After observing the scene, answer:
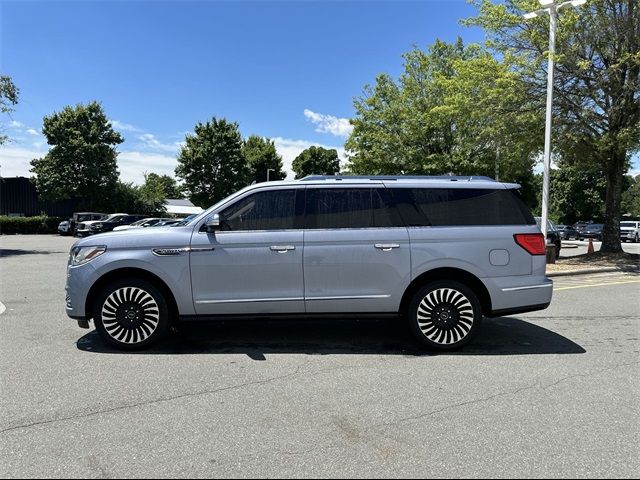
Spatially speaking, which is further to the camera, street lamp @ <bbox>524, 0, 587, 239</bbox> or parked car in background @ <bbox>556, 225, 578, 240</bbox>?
parked car in background @ <bbox>556, 225, 578, 240</bbox>

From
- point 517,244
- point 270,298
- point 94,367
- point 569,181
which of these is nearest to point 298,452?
point 270,298

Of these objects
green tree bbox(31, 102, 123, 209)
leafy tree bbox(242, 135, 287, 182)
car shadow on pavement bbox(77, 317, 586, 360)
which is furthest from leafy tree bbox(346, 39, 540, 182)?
leafy tree bbox(242, 135, 287, 182)

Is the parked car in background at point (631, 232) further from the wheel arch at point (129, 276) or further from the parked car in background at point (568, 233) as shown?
the wheel arch at point (129, 276)

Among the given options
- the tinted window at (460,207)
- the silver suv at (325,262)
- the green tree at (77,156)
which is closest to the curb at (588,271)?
the tinted window at (460,207)

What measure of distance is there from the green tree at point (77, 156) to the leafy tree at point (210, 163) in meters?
6.13

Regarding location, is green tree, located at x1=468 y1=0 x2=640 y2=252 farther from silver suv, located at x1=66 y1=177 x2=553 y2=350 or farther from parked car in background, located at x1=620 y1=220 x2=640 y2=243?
parked car in background, located at x1=620 y1=220 x2=640 y2=243

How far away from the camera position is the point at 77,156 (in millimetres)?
41312

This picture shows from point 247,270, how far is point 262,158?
53737 millimetres

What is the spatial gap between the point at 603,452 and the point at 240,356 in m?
3.45

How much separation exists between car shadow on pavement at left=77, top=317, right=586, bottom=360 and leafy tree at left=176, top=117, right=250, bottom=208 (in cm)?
4002

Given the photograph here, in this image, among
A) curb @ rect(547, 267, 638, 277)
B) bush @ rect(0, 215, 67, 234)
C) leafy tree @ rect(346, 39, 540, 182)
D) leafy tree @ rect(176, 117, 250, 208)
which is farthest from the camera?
leafy tree @ rect(176, 117, 250, 208)

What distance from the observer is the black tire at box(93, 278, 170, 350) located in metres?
5.46

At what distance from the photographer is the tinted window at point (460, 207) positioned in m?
5.65

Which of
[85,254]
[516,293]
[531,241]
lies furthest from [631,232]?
[85,254]
